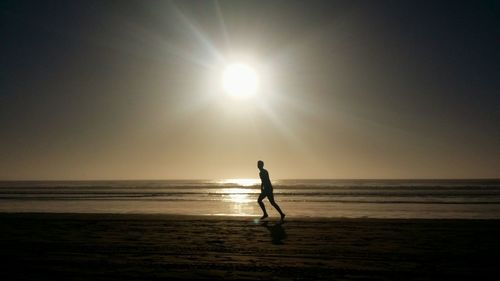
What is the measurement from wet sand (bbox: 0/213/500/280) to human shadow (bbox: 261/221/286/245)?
3cm

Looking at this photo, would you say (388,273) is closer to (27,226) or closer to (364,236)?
(364,236)

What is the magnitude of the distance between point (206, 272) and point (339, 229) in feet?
24.9

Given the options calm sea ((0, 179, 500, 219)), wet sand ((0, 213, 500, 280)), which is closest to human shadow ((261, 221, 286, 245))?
wet sand ((0, 213, 500, 280))

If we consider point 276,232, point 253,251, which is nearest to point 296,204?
point 276,232

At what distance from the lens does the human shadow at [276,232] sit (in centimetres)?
1148

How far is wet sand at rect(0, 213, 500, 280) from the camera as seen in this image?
740 cm

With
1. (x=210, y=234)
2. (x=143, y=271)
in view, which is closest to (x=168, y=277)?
(x=143, y=271)

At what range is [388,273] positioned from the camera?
24.1ft

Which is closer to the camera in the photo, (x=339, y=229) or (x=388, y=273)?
(x=388, y=273)

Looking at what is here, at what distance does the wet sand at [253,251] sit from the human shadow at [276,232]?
28 mm

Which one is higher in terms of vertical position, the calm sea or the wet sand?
the calm sea

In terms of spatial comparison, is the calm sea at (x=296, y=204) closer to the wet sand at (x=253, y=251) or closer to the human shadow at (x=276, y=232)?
the human shadow at (x=276, y=232)

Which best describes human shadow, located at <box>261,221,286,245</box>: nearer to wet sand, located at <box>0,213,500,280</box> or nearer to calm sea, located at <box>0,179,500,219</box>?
wet sand, located at <box>0,213,500,280</box>

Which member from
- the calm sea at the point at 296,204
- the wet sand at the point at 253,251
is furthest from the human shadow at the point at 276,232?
the calm sea at the point at 296,204
